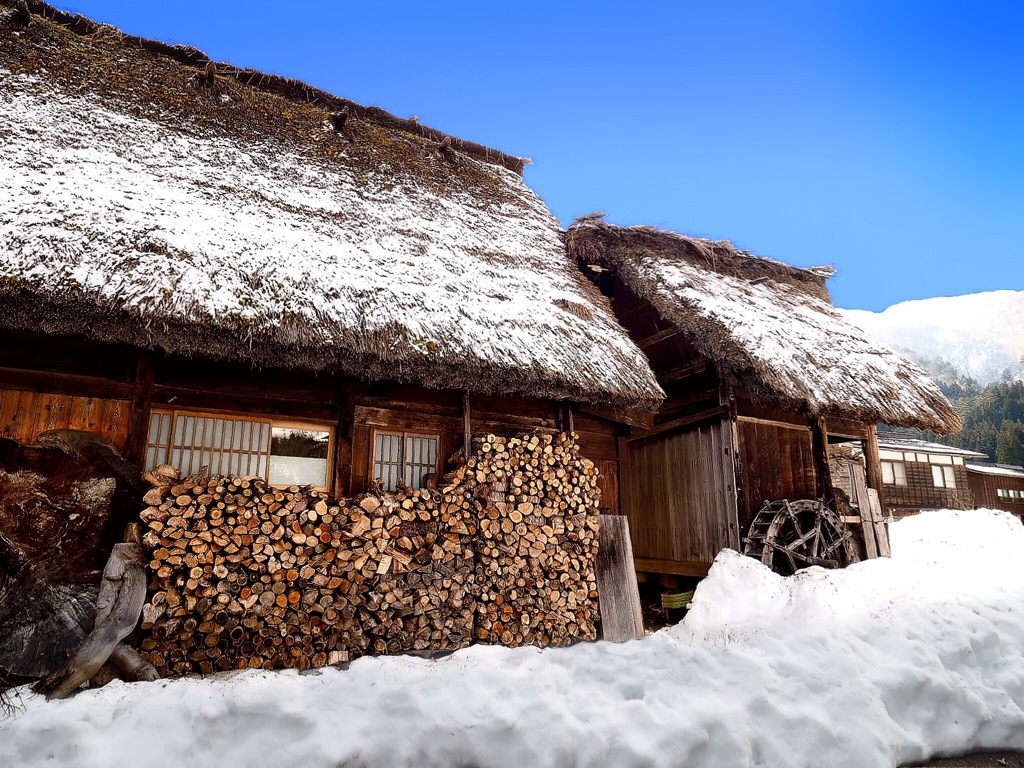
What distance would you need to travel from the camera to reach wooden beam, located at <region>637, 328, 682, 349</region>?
8.16m

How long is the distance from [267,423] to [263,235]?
1.77 metres

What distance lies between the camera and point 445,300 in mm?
6070

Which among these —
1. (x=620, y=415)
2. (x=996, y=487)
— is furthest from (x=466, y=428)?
(x=996, y=487)

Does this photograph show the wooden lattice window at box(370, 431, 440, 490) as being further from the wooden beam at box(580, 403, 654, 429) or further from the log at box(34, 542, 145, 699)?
the log at box(34, 542, 145, 699)

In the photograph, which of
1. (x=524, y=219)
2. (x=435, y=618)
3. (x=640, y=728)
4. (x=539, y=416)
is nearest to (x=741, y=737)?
(x=640, y=728)

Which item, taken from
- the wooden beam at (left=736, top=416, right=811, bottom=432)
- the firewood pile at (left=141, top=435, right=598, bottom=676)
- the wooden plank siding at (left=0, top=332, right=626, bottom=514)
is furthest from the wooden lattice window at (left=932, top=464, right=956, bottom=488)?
the firewood pile at (left=141, top=435, right=598, bottom=676)

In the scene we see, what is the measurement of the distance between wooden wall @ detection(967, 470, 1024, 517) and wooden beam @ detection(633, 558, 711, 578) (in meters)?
→ 22.2

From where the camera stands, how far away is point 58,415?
489cm

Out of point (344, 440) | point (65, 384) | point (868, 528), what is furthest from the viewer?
point (868, 528)

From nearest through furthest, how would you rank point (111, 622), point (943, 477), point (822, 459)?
point (111, 622) → point (822, 459) → point (943, 477)

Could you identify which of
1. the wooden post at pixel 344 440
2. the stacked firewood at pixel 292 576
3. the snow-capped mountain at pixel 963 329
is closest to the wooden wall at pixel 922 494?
the stacked firewood at pixel 292 576

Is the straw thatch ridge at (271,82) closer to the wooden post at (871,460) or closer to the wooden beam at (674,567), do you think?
the wooden beam at (674,567)

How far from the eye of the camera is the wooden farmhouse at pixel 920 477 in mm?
22312

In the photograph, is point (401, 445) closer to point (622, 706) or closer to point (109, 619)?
point (109, 619)
